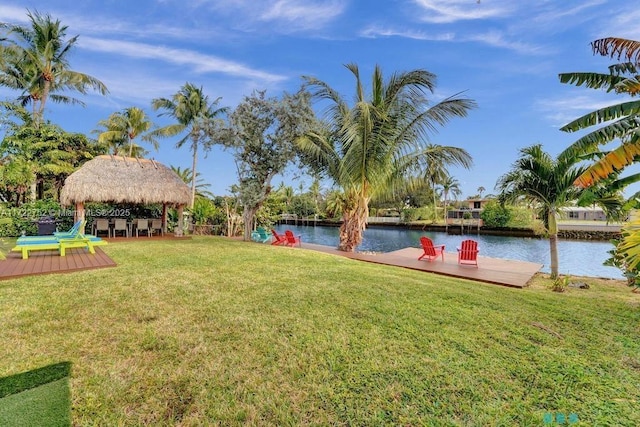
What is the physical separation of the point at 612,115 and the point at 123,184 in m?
16.3

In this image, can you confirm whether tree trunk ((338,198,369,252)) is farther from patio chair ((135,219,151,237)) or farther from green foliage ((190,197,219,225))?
patio chair ((135,219,151,237))

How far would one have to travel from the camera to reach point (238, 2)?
33.8 ft

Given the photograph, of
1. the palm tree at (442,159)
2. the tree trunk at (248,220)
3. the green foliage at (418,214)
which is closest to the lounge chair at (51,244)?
the tree trunk at (248,220)

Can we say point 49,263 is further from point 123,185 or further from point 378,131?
point 378,131

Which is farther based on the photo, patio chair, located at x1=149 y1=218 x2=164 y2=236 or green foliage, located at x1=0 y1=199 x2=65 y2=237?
patio chair, located at x1=149 y1=218 x2=164 y2=236

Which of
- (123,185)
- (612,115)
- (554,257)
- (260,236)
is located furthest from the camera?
(260,236)

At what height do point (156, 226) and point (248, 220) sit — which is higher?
point (248, 220)

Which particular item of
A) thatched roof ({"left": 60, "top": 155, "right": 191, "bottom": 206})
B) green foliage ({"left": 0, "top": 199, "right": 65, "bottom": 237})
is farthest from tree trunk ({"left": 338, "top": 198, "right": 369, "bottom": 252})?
green foliage ({"left": 0, "top": 199, "right": 65, "bottom": 237})

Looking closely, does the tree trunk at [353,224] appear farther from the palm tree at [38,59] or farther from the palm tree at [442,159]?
the palm tree at [38,59]

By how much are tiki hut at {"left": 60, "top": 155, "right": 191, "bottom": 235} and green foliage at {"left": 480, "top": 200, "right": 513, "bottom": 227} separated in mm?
33763

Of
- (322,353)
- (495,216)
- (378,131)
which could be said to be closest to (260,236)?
(378,131)

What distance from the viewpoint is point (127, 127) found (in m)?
24.5

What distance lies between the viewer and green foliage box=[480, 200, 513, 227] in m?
34.7

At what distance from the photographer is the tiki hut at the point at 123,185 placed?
12203mm
